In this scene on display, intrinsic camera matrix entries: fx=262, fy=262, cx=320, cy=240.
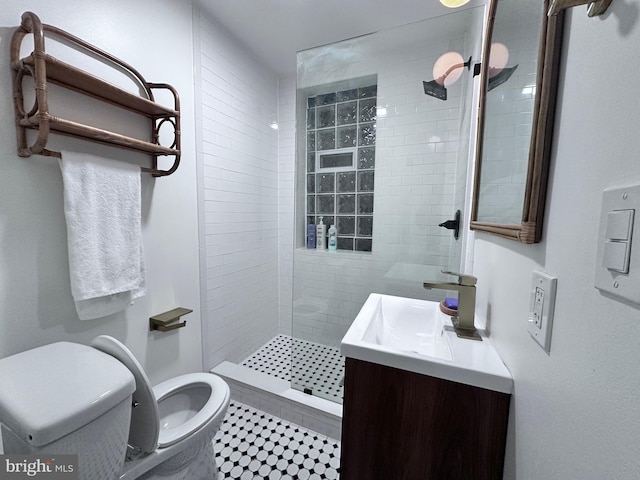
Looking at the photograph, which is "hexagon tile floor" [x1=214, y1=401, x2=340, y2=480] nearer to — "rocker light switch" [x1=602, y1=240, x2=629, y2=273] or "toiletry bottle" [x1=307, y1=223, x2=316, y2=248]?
"toiletry bottle" [x1=307, y1=223, x2=316, y2=248]

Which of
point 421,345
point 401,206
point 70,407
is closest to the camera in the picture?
point 70,407

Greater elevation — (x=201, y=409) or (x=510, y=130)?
(x=510, y=130)

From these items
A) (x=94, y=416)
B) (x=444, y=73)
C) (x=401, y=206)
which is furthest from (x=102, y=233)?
(x=444, y=73)

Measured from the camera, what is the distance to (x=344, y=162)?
2170 mm

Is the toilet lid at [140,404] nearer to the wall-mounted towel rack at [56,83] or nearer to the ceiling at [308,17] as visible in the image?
the wall-mounted towel rack at [56,83]

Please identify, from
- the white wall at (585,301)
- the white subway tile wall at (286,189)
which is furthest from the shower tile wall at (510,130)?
the white subway tile wall at (286,189)

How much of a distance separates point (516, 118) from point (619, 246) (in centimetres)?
56

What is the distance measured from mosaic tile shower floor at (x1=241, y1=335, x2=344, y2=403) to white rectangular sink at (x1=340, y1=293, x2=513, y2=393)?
750mm

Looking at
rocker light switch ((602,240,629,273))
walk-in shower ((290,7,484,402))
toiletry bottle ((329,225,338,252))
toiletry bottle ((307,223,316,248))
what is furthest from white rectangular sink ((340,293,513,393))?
toiletry bottle ((307,223,316,248))

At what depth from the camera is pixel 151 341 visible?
146 cm

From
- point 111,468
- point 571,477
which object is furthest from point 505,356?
point 111,468

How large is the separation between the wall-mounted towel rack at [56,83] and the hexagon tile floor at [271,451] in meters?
1.56

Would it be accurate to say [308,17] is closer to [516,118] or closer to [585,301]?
[516,118]

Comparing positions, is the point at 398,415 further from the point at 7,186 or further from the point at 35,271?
the point at 7,186
